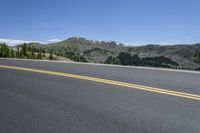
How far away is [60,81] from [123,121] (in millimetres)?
5020

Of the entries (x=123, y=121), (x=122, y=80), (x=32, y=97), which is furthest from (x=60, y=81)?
(x=123, y=121)

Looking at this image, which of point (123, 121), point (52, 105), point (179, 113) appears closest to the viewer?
point (123, 121)

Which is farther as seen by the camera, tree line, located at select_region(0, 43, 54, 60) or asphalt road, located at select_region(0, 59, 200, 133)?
tree line, located at select_region(0, 43, 54, 60)

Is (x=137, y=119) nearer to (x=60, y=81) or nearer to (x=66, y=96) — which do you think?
(x=66, y=96)

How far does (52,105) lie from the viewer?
251 inches

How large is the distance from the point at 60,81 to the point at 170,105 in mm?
4600

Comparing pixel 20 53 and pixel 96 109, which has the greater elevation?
pixel 96 109

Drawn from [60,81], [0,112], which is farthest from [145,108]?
[60,81]

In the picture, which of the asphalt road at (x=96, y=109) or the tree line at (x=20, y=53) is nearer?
the asphalt road at (x=96, y=109)

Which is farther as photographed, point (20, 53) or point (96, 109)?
point (20, 53)

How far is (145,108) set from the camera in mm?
5883

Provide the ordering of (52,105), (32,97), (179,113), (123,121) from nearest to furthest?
(123,121) < (179,113) < (52,105) < (32,97)

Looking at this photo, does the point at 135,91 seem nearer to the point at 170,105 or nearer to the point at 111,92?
the point at 111,92

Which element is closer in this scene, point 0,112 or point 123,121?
point 123,121
